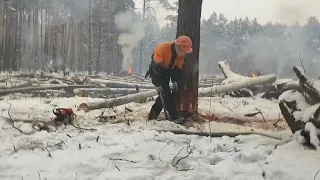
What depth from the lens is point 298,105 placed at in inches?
170

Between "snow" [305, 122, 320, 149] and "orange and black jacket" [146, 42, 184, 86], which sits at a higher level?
"orange and black jacket" [146, 42, 184, 86]

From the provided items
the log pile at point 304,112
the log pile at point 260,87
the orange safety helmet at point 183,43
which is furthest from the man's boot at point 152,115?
A: the log pile at point 260,87

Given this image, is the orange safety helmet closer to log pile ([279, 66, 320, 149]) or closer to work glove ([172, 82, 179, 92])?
work glove ([172, 82, 179, 92])

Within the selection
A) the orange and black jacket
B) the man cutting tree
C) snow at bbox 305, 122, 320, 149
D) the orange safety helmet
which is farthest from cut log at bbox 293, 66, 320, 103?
the orange and black jacket

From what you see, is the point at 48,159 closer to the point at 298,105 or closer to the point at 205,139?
the point at 205,139

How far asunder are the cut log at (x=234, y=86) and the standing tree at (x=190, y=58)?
2736 mm

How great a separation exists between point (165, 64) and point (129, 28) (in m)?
35.7

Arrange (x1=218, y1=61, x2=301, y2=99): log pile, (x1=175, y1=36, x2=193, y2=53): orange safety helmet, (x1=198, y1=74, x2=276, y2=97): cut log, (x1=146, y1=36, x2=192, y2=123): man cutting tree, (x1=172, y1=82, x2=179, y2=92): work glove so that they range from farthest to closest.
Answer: (x1=218, y1=61, x2=301, y2=99): log pile
(x1=198, y1=74, x2=276, y2=97): cut log
(x1=172, y1=82, x2=179, y2=92): work glove
(x1=146, y1=36, x2=192, y2=123): man cutting tree
(x1=175, y1=36, x2=193, y2=53): orange safety helmet

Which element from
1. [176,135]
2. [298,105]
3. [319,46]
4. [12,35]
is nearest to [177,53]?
[176,135]

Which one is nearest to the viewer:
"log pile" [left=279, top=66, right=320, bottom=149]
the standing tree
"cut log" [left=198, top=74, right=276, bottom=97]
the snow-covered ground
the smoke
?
the snow-covered ground

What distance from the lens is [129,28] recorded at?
134ft

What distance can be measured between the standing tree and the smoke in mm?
33569

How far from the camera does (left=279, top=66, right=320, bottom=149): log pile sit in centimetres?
373

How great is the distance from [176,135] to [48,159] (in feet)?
5.49
